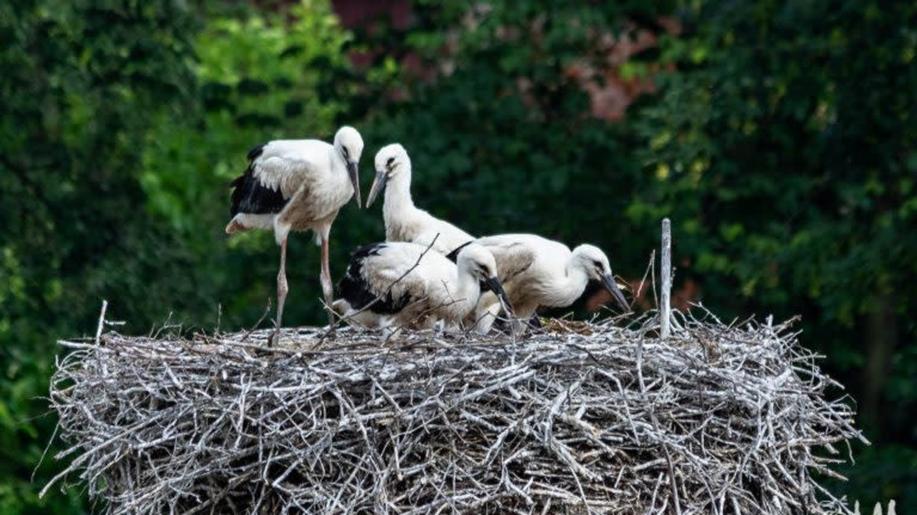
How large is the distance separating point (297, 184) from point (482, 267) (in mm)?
1200

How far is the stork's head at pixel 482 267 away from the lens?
33.8 ft

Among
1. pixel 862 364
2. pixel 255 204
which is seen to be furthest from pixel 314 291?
pixel 255 204

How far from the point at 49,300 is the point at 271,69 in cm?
670

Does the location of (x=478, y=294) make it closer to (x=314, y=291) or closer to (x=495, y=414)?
(x=495, y=414)

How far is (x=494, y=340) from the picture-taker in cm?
930

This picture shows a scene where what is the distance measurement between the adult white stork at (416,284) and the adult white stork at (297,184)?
0.32 m

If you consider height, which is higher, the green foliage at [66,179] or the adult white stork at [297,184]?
the adult white stork at [297,184]

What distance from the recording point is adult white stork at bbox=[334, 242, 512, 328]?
10359mm

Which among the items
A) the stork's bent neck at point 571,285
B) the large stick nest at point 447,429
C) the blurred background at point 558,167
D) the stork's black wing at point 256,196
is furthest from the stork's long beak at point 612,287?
the blurred background at point 558,167

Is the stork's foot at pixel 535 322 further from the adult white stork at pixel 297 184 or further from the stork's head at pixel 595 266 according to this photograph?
the adult white stork at pixel 297 184

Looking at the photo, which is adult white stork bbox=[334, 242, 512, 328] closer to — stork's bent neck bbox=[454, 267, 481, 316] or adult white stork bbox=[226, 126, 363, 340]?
stork's bent neck bbox=[454, 267, 481, 316]

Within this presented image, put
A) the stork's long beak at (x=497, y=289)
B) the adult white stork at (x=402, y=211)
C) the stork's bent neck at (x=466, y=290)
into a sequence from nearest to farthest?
the stork's long beak at (x=497, y=289)
the stork's bent neck at (x=466, y=290)
the adult white stork at (x=402, y=211)

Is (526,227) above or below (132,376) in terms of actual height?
below

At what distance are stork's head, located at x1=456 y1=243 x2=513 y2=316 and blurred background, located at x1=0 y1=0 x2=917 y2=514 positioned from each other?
5.01 metres
